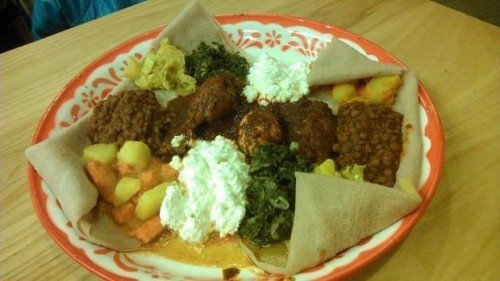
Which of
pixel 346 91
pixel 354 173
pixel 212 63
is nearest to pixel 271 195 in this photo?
pixel 354 173

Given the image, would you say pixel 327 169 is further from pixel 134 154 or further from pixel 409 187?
pixel 134 154

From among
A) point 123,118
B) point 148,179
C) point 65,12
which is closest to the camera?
point 148,179

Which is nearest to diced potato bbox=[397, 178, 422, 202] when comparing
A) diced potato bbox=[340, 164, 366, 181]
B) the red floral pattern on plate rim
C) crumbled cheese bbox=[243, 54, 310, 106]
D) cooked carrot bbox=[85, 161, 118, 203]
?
the red floral pattern on plate rim

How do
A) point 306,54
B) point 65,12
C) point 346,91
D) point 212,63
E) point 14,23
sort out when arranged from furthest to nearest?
point 14,23, point 65,12, point 306,54, point 212,63, point 346,91

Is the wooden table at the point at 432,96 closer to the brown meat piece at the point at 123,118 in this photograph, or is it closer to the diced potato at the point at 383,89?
the diced potato at the point at 383,89

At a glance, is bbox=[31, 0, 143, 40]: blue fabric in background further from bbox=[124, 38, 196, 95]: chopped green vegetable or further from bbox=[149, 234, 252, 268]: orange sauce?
bbox=[149, 234, 252, 268]: orange sauce
